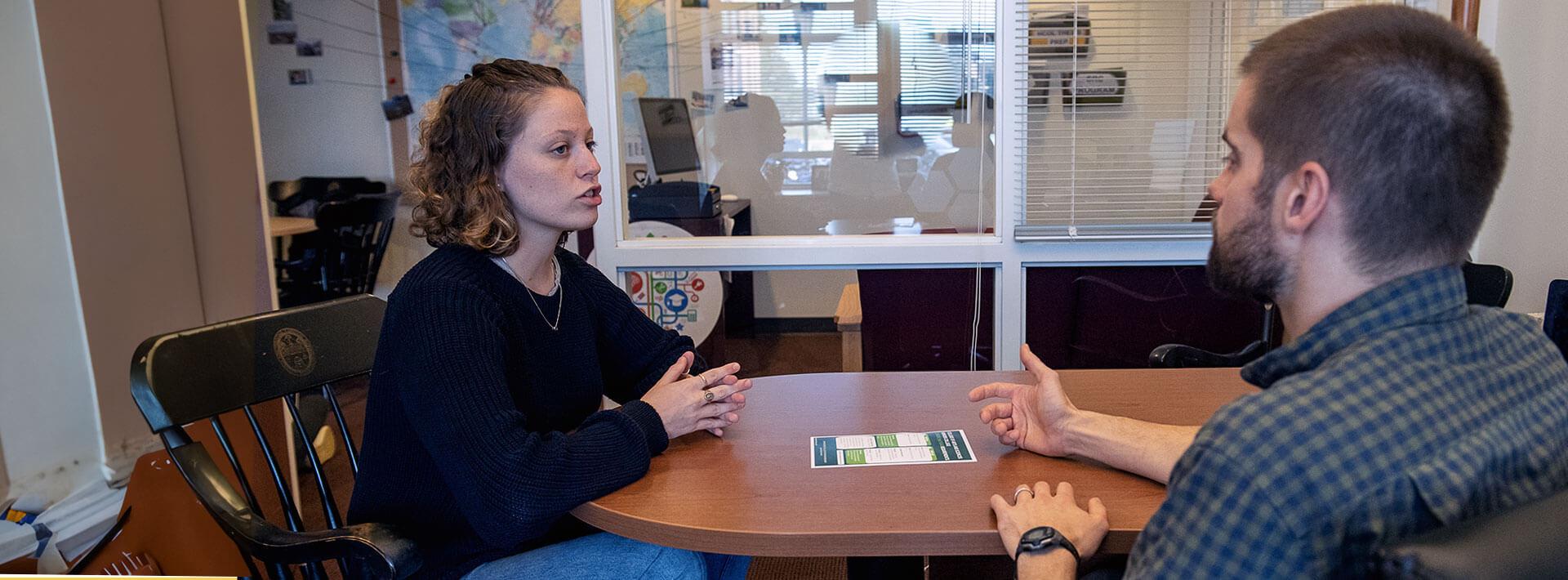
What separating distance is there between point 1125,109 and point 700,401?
203 cm

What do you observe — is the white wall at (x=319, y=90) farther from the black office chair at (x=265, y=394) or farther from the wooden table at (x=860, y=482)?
the wooden table at (x=860, y=482)

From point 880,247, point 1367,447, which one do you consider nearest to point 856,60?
point 880,247

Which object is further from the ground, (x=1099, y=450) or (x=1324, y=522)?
(x=1324, y=522)

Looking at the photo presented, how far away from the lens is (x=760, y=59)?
10.1ft

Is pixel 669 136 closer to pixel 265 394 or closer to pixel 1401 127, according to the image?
pixel 265 394

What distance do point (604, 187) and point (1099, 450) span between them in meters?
2.01

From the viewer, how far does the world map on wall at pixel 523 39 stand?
3.05 meters

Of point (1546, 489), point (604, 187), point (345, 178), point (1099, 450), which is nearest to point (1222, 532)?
point (1546, 489)

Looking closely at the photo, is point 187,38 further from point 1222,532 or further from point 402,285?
point 1222,532

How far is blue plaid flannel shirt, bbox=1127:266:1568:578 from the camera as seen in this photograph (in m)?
0.76

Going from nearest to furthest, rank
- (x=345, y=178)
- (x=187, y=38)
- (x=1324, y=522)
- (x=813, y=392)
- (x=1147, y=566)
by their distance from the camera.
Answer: (x=1324, y=522) < (x=1147, y=566) < (x=813, y=392) < (x=187, y=38) < (x=345, y=178)

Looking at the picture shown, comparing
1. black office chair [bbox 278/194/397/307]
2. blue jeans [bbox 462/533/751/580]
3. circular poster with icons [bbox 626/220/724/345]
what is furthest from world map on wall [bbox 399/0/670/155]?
blue jeans [bbox 462/533/751/580]

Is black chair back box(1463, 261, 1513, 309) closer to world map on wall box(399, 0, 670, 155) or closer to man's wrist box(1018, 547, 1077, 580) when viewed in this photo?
man's wrist box(1018, 547, 1077, 580)

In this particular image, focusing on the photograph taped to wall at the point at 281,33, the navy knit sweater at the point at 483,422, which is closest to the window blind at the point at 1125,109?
the navy knit sweater at the point at 483,422
